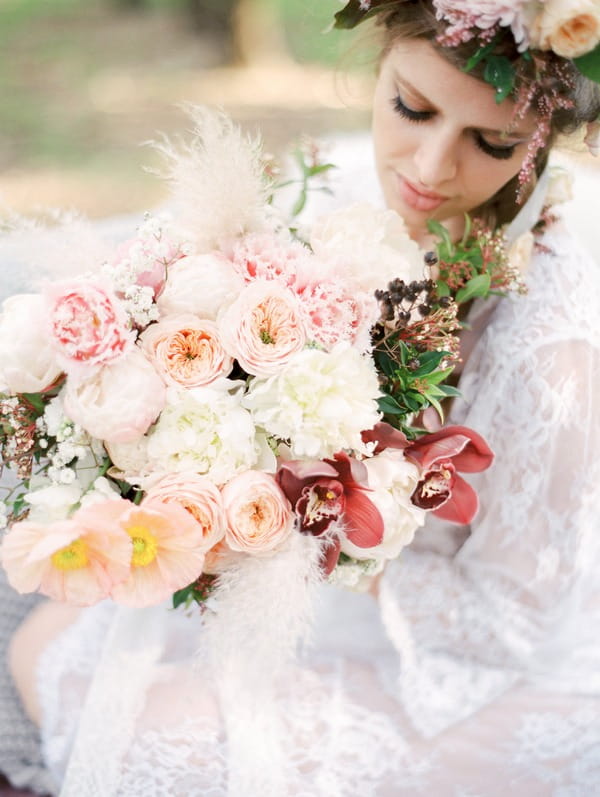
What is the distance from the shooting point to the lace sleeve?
134 cm

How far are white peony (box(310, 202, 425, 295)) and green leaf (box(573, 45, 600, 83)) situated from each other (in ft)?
1.03

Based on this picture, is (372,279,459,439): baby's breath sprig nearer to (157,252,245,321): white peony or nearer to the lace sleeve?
(157,252,245,321): white peony

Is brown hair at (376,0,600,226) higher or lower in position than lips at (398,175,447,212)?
higher

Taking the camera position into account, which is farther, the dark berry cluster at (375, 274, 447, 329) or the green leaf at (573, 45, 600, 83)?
the green leaf at (573, 45, 600, 83)

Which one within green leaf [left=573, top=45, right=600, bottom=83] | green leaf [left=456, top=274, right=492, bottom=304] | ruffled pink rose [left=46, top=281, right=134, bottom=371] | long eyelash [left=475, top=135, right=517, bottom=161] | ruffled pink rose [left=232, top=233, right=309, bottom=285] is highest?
green leaf [left=573, top=45, right=600, bottom=83]

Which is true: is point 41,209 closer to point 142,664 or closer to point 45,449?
point 45,449

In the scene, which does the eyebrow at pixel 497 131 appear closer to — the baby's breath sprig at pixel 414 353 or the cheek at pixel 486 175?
the cheek at pixel 486 175

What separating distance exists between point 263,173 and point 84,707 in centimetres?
87

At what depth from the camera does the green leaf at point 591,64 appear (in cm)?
108

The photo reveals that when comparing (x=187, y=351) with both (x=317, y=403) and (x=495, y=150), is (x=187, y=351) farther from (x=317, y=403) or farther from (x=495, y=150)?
(x=495, y=150)

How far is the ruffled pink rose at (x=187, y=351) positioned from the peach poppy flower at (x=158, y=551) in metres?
0.15

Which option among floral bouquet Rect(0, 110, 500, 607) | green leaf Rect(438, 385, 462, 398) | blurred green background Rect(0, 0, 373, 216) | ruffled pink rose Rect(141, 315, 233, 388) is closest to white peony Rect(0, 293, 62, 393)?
floral bouquet Rect(0, 110, 500, 607)

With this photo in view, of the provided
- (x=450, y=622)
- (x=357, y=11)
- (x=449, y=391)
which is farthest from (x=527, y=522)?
(x=357, y=11)

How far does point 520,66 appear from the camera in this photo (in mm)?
1166
